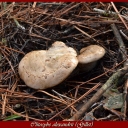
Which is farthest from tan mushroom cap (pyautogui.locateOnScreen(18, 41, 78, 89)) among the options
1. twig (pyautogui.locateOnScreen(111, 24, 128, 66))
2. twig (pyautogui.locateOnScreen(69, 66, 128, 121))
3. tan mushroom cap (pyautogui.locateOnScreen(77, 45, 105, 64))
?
A: twig (pyautogui.locateOnScreen(111, 24, 128, 66))

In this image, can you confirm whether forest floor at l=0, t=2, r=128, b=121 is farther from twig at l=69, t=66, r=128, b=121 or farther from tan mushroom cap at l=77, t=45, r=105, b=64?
tan mushroom cap at l=77, t=45, r=105, b=64

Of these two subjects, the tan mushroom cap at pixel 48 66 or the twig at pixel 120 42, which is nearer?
the tan mushroom cap at pixel 48 66

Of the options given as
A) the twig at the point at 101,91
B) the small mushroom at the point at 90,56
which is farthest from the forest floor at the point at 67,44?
the small mushroom at the point at 90,56

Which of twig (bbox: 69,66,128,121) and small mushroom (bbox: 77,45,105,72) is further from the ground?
small mushroom (bbox: 77,45,105,72)

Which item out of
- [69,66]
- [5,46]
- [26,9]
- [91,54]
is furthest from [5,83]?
[26,9]

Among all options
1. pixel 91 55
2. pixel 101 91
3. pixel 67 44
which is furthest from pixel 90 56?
pixel 67 44

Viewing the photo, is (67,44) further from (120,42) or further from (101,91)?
(101,91)

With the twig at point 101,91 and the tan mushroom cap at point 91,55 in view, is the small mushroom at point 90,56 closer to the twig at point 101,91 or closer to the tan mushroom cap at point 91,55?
the tan mushroom cap at point 91,55

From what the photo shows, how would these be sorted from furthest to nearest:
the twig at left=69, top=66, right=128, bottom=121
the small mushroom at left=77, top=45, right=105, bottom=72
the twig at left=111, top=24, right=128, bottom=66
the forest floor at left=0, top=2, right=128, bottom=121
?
the twig at left=111, top=24, right=128, bottom=66 → the small mushroom at left=77, top=45, right=105, bottom=72 → the forest floor at left=0, top=2, right=128, bottom=121 → the twig at left=69, top=66, right=128, bottom=121

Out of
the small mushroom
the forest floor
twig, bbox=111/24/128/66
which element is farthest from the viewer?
twig, bbox=111/24/128/66

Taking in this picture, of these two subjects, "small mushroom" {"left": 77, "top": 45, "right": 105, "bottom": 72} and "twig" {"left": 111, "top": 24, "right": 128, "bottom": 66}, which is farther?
"twig" {"left": 111, "top": 24, "right": 128, "bottom": 66}
